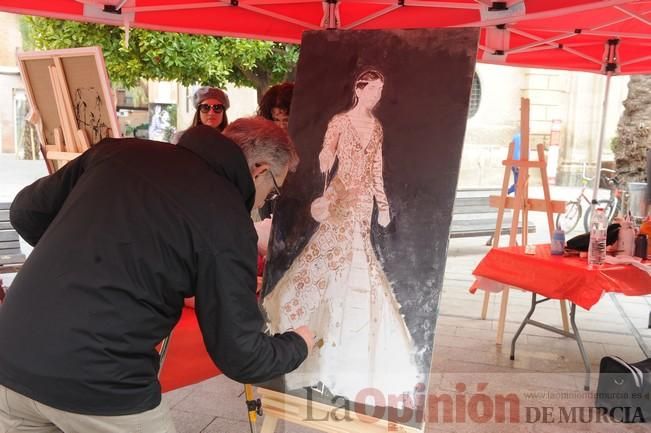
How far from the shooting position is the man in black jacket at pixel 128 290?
1.14m

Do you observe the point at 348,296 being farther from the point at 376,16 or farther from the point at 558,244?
the point at 376,16

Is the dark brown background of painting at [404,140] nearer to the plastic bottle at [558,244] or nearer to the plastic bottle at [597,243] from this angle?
the plastic bottle at [597,243]

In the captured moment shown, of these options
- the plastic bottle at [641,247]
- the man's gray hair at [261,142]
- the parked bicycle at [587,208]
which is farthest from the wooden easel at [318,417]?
the parked bicycle at [587,208]

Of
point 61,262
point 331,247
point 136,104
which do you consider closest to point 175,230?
point 61,262

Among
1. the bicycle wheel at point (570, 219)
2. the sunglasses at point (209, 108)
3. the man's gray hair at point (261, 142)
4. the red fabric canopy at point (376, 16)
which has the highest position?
the red fabric canopy at point (376, 16)

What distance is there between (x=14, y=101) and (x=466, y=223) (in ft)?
48.5

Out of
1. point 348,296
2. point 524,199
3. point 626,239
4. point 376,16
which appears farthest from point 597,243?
point 376,16

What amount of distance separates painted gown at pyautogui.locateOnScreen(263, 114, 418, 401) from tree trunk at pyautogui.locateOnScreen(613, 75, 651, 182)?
750 cm

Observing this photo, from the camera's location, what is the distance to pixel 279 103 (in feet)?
9.11

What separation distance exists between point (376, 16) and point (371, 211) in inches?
76.2

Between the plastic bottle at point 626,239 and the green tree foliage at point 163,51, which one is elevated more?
the green tree foliage at point 163,51

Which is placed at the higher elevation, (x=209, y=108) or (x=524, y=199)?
(x=209, y=108)

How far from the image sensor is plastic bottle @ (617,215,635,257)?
→ 10.2 feet

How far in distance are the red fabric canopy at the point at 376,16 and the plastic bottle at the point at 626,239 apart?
1.15 meters
